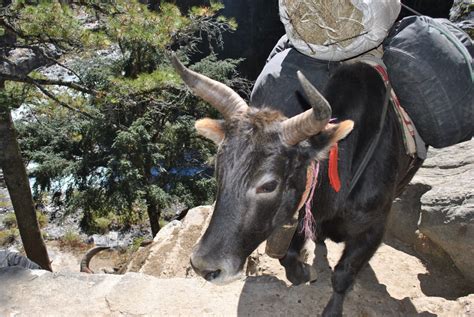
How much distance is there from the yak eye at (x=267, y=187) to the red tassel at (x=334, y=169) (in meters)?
0.59

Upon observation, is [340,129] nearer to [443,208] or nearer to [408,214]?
[443,208]

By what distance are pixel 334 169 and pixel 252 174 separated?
30.2 inches

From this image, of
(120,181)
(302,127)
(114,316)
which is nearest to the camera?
(302,127)

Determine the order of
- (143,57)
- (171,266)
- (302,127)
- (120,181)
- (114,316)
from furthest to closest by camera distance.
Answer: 1. (143,57)
2. (120,181)
3. (171,266)
4. (114,316)
5. (302,127)

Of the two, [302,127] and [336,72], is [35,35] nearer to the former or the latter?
[336,72]

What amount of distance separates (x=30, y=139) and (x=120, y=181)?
3336 millimetres

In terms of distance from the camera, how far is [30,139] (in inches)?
452

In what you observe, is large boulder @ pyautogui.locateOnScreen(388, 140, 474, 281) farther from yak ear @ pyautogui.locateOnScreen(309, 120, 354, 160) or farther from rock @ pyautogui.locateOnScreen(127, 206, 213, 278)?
rock @ pyautogui.locateOnScreen(127, 206, 213, 278)

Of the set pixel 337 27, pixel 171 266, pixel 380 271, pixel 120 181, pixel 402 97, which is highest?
pixel 337 27

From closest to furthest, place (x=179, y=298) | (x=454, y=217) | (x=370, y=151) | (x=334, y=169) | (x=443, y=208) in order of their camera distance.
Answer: (x=334, y=169) → (x=370, y=151) → (x=179, y=298) → (x=454, y=217) → (x=443, y=208)

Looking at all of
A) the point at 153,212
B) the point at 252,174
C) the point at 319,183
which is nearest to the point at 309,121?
the point at 252,174

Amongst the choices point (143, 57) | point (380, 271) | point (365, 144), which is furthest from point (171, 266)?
point (143, 57)

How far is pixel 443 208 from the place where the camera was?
14.1 feet

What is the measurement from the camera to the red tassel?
9.22ft
